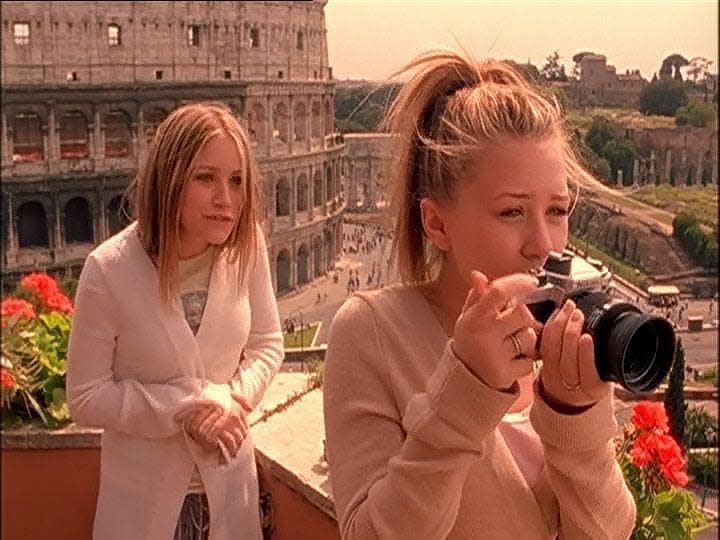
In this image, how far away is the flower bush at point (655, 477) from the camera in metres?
1.27

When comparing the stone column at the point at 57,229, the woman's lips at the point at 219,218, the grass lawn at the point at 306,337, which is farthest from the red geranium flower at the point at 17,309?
the woman's lips at the point at 219,218

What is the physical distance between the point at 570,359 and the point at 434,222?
0.20 metres

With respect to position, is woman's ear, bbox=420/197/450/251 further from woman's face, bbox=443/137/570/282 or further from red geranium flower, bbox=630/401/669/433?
red geranium flower, bbox=630/401/669/433

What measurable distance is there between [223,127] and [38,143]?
118 cm

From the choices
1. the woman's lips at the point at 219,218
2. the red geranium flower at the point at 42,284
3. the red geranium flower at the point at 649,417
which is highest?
the woman's lips at the point at 219,218

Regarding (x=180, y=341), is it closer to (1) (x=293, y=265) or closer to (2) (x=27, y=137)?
(2) (x=27, y=137)

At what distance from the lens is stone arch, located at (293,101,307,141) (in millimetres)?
2984

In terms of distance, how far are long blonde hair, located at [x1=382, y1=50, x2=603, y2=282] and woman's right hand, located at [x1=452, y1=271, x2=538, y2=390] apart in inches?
5.6

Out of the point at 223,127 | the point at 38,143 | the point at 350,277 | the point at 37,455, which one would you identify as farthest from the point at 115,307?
the point at 38,143

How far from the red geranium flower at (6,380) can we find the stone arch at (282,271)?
945 mm

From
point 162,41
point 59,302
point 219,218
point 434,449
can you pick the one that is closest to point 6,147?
point 59,302

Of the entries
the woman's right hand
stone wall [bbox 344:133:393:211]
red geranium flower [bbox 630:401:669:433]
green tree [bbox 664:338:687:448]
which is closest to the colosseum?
stone wall [bbox 344:133:393:211]

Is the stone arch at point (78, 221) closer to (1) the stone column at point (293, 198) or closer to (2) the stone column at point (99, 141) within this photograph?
(2) the stone column at point (99, 141)

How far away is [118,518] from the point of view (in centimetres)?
141
